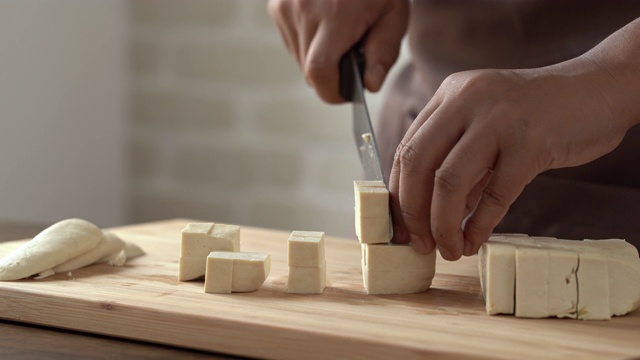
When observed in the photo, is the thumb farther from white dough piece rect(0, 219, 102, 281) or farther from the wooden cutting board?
white dough piece rect(0, 219, 102, 281)

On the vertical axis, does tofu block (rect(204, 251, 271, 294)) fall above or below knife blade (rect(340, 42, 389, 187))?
below

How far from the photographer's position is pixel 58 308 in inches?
56.0

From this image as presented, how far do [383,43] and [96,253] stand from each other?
86 cm

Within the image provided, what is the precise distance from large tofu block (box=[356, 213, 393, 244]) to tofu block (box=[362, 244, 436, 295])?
1 cm

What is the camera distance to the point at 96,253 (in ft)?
5.65

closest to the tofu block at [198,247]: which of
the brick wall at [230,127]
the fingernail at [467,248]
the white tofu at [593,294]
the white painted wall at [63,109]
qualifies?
the fingernail at [467,248]

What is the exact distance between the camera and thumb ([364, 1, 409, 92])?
2.14 m

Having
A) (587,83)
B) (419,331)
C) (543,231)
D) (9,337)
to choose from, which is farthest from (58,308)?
(543,231)

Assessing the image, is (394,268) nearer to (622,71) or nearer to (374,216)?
(374,216)

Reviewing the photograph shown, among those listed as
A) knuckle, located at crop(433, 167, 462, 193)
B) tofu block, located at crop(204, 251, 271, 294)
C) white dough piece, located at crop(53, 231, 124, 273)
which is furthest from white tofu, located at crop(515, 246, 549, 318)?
white dough piece, located at crop(53, 231, 124, 273)

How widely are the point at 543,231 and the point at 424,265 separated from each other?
509mm

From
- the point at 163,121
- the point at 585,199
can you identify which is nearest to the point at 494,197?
the point at 585,199

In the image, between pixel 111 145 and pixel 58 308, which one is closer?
pixel 58 308

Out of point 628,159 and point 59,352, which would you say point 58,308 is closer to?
point 59,352
